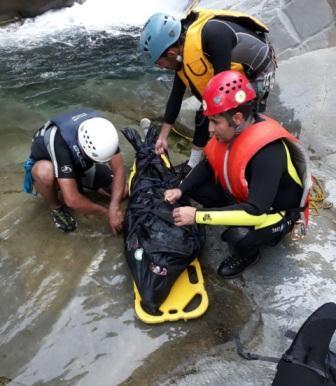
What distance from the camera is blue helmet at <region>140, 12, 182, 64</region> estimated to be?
3.43 meters

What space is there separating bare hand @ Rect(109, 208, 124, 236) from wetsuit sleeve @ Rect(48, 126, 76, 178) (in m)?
0.48

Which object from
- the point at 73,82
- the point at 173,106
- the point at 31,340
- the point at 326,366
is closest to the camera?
the point at 326,366

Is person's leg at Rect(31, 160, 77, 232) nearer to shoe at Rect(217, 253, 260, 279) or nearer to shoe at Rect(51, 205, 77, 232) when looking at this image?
shoe at Rect(51, 205, 77, 232)

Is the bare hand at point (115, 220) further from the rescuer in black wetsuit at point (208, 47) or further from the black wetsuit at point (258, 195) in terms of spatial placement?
the rescuer in black wetsuit at point (208, 47)

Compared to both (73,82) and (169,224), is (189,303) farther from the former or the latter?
(73,82)

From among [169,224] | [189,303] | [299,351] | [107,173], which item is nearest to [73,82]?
[107,173]

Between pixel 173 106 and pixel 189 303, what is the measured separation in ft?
6.22

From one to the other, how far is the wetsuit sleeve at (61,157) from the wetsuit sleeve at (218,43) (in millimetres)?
1401

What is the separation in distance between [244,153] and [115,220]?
4.59 feet

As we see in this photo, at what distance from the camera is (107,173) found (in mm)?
4395

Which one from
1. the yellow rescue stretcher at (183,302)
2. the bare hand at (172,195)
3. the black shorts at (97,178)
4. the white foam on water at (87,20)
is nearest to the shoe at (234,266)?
the yellow rescue stretcher at (183,302)

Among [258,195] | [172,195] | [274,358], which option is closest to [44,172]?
[172,195]

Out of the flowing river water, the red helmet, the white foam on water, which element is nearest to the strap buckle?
the flowing river water

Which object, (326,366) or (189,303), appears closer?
(326,366)
